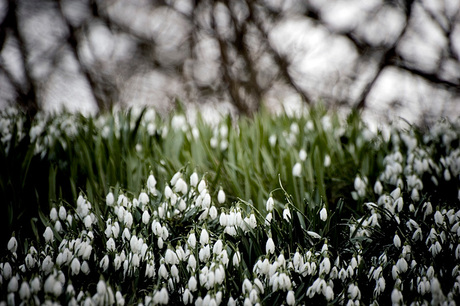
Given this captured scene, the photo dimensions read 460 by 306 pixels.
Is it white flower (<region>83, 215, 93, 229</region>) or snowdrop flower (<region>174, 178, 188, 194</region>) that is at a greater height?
snowdrop flower (<region>174, 178, 188, 194</region>)

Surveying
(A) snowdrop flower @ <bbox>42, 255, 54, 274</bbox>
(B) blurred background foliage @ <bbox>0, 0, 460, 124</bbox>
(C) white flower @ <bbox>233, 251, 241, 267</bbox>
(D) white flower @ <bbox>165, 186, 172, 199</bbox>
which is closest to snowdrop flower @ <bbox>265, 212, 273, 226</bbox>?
(C) white flower @ <bbox>233, 251, 241, 267</bbox>

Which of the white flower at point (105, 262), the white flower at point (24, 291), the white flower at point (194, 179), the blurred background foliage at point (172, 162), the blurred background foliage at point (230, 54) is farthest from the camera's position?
the blurred background foliage at point (230, 54)

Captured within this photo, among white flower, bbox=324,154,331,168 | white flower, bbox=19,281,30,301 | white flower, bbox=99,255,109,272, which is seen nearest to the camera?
white flower, bbox=19,281,30,301

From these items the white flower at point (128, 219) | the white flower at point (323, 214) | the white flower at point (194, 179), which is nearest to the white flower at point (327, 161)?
the white flower at point (323, 214)

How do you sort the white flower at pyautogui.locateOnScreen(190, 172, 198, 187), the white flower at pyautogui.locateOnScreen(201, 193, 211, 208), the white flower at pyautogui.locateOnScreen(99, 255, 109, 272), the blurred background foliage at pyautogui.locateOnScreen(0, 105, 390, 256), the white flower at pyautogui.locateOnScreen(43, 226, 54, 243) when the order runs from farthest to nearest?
the blurred background foliage at pyautogui.locateOnScreen(0, 105, 390, 256)
the white flower at pyautogui.locateOnScreen(190, 172, 198, 187)
the white flower at pyautogui.locateOnScreen(201, 193, 211, 208)
the white flower at pyautogui.locateOnScreen(43, 226, 54, 243)
the white flower at pyautogui.locateOnScreen(99, 255, 109, 272)

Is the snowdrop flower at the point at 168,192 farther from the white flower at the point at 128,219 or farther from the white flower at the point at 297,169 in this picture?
the white flower at the point at 297,169

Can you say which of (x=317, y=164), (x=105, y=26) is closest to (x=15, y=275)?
(x=317, y=164)

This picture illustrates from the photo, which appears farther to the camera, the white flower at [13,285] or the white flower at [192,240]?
the white flower at [192,240]

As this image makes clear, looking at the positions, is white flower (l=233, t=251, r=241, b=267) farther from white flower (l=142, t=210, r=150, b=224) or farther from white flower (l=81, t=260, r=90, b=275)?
white flower (l=81, t=260, r=90, b=275)
